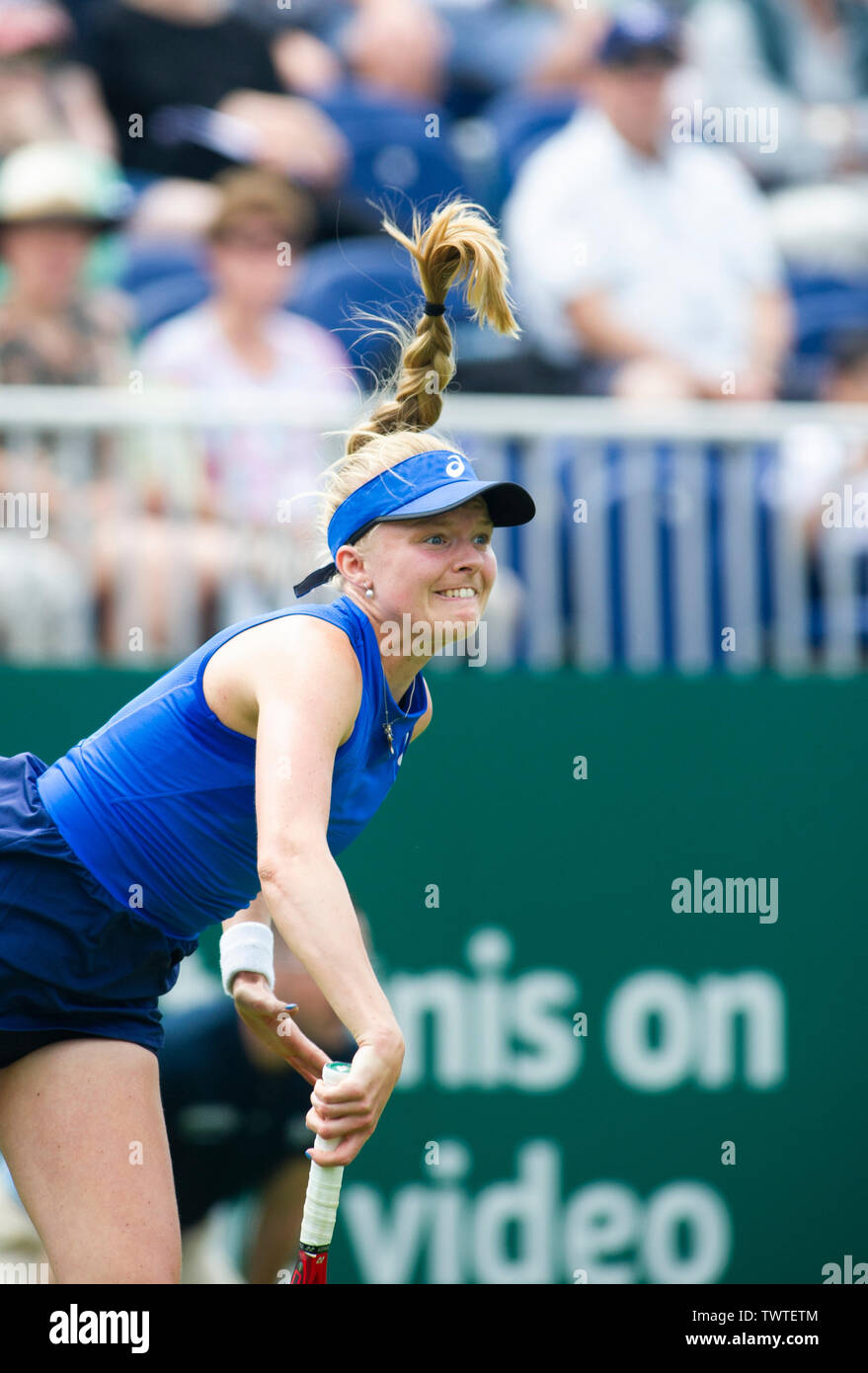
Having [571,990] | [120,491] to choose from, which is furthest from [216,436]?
[571,990]

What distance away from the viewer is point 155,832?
2.79 m

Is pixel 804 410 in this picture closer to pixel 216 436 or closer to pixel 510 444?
pixel 510 444

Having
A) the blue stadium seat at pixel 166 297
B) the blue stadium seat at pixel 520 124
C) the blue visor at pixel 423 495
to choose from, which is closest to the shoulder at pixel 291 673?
the blue visor at pixel 423 495

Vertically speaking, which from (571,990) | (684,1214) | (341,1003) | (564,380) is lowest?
(684,1214)

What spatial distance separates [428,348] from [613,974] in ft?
9.26

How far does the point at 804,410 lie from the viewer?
5.54 m

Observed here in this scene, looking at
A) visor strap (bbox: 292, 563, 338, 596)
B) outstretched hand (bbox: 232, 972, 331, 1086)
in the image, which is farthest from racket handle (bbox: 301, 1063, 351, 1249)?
visor strap (bbox: 292, 563, 338, 596)

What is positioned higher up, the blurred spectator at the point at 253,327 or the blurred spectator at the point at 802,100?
the blurred spectator at the point at 802,100

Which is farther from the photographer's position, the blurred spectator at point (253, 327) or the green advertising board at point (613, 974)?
the blurred spectator at point (253, 327)

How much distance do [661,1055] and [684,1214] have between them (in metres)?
0.52

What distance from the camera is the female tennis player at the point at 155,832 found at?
2711 millimetres

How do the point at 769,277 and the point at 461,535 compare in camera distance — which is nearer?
the point at 461,535

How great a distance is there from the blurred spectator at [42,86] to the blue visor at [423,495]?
3.76m

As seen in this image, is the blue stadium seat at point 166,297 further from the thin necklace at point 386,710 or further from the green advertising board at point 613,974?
the thin necklace at point 386,710
